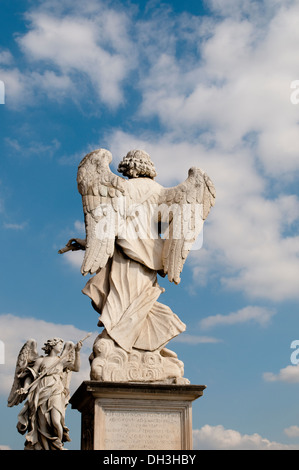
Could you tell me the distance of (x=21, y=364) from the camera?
31.2 ft

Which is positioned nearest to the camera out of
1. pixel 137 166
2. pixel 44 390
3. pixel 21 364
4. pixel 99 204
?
pixel 44 390

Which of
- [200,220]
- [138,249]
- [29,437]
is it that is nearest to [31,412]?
[29,437]

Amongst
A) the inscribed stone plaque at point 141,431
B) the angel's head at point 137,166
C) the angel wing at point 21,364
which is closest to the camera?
the inscribed stone plaque at point 141,431

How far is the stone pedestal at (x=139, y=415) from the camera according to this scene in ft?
27.8

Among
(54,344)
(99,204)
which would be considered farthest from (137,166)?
(54,344)

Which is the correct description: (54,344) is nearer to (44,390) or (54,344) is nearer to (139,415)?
(44,390)

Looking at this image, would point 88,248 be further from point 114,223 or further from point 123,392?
point 123,392

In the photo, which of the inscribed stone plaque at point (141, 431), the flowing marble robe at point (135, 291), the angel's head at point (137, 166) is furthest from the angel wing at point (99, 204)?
the inscribed stone plaque at point (141, 431)

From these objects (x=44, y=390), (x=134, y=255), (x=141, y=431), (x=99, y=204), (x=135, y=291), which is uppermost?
(x=99, y=204)

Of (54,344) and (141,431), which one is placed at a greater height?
(54,344)

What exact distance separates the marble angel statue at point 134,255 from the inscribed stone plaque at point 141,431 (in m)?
0.47

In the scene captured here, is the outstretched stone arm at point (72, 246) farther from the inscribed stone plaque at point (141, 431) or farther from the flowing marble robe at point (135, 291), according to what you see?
the inscribed stone plaque at point (141, 431)

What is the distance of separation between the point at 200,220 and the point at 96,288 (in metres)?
1.80

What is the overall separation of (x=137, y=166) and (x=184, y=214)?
3.59 feet
